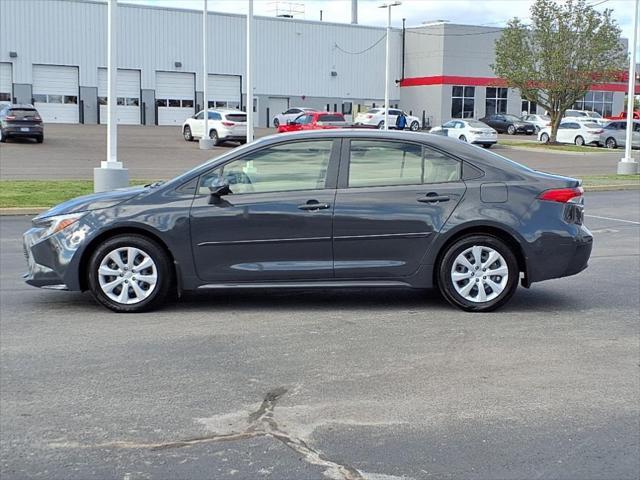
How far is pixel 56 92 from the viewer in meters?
59.6

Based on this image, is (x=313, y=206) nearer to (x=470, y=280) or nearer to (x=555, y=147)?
(x=470, y=280)

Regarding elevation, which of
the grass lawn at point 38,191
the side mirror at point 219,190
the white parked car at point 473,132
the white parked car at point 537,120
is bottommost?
the grass lawn at point 38,191

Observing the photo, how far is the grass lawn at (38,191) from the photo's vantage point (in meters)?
16.7

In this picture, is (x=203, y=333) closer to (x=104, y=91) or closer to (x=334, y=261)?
(x=334, y=261)

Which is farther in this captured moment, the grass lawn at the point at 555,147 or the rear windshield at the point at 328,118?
the grass lawn at the point at 555,147

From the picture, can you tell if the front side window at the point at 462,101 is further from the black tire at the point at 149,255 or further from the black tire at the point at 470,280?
the black tire at the point at 149,255

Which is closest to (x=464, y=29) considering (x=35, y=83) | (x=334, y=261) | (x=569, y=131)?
(x=569, y=131)

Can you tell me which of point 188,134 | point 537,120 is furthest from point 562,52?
point 188,134

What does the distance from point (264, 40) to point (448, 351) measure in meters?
62.1

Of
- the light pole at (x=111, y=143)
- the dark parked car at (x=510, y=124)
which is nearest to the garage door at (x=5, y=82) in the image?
the dark parked car at (x=510, y=124)

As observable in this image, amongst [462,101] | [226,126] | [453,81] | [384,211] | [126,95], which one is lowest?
[384,211]

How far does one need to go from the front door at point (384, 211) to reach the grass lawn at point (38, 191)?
401 inches

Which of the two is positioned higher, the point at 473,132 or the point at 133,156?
the point at 473,132

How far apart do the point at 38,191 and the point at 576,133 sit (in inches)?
1527
